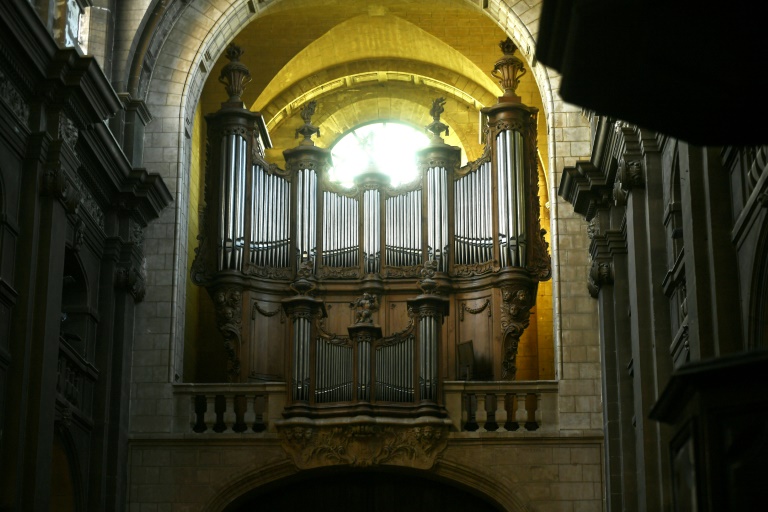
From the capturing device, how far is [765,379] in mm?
5484

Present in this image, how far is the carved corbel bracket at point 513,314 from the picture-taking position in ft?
65.2

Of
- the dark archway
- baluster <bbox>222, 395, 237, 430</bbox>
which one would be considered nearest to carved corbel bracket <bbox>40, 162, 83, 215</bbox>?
baluster <bbox>222, 395, 237, 430</bbox>

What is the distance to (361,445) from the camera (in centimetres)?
1859

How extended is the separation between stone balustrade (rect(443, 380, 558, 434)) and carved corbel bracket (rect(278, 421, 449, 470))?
0.48 metres

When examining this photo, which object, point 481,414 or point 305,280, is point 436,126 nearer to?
point 305,280

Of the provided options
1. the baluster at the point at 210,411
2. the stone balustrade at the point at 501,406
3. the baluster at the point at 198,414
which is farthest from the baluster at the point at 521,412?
the baluster at the point at 198,414

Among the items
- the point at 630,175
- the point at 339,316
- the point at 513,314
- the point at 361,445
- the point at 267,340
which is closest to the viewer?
the point at 630,175

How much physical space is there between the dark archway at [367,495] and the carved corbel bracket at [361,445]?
803mm

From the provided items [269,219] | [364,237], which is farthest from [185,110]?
[364,237]

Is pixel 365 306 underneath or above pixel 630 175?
underneath

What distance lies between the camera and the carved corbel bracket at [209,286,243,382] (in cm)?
1991

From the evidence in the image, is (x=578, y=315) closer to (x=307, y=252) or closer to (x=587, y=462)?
(x=587, y=462)

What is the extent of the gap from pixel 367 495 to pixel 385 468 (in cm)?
97

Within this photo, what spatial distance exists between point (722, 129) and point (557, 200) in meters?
14.0
